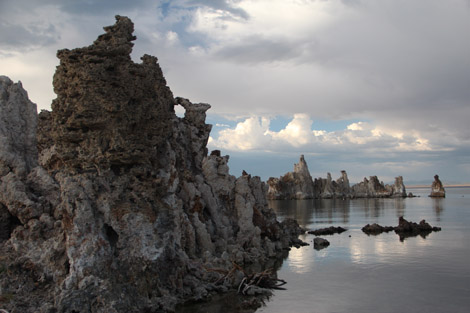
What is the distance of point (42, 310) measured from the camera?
19.5 metres

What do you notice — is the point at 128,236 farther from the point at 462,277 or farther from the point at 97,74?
the point at 462,277

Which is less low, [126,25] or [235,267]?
[126,25]

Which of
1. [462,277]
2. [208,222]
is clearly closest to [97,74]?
[208,222]

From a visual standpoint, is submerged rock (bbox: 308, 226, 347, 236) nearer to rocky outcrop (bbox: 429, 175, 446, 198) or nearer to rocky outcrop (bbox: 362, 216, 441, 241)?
rocky outcrop (bbox: 362, 216, 441, 241)

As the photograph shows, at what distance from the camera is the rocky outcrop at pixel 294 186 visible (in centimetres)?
18512

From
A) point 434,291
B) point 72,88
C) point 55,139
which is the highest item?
point 72,88

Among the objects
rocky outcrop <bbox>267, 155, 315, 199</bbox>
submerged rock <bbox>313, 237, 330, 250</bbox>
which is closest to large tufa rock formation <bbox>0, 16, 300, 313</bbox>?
submerged rock <bbox>313, 237, 330, 250</bbox>

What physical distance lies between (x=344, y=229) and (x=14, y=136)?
1874 inches

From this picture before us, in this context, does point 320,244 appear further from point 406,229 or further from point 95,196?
point 95,196

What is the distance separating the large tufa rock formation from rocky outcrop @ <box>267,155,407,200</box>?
Answer: 158 m

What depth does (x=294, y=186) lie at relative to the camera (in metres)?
188

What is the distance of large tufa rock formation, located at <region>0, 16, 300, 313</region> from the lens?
21359 mm

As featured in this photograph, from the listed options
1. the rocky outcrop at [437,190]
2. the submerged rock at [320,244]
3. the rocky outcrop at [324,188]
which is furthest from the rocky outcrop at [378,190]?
the submerged rock at [320,244]

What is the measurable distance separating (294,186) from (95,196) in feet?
551
